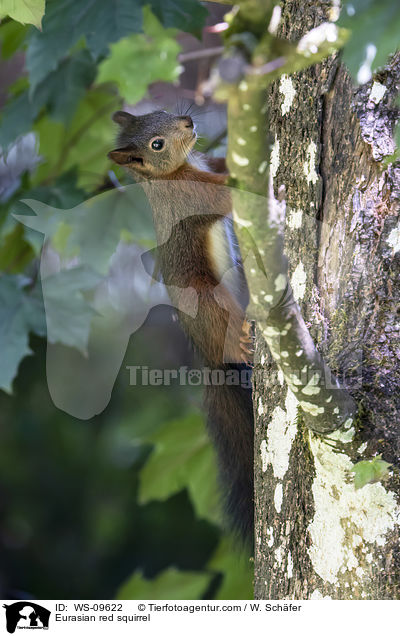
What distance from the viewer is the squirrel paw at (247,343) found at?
4.97ft

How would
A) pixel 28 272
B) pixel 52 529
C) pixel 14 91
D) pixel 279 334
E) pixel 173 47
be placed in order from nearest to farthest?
pixel 279 334
pixel 173 47
pixel 14 91
pixel 28 272
pixel 52 529

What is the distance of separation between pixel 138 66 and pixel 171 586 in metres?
1.59

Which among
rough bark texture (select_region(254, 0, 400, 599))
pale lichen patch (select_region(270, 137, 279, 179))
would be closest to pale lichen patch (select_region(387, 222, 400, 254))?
rough bark texture (select_region(254, 0, 400, 599))

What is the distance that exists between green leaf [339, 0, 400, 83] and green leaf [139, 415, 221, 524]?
4.70 feet

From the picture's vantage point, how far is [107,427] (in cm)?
400

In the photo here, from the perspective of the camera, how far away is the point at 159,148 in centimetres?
189

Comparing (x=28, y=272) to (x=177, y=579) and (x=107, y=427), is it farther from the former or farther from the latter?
(x=107, y=427)

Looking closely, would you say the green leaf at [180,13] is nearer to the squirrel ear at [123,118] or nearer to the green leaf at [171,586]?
the squirrel ear at [123,118]

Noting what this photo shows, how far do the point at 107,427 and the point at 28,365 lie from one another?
2.03 feet

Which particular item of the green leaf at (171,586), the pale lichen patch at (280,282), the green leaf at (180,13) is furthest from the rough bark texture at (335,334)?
the green leaf at (171,586)

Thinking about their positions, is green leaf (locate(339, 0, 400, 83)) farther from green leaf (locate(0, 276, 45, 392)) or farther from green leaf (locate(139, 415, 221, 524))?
green leaf (locate(139, 415, 221, 524))

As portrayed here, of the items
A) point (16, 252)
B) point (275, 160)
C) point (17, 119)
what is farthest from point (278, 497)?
point (16, 252)

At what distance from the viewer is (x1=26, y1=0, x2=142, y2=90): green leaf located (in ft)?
5.03

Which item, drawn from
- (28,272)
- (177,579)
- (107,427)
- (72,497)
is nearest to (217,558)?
(177,579)
